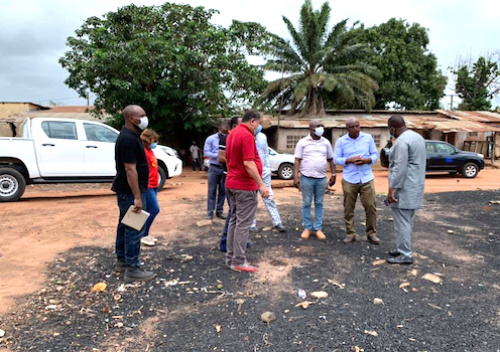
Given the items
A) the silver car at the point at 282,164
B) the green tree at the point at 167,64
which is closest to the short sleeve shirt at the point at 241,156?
the silver car at the point at 282,164

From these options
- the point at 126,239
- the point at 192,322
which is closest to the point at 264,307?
the point at 192,322

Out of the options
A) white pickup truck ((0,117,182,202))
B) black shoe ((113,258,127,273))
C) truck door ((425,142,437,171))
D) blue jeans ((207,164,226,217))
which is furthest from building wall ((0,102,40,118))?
black shoe ((113,258,127,273))

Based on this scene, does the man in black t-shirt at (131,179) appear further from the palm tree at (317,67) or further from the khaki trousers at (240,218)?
the palm tree at (317,67)

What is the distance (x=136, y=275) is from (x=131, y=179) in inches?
40.1

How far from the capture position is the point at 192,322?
311 cm

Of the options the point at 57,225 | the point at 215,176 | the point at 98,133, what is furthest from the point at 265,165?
the point at 98,133

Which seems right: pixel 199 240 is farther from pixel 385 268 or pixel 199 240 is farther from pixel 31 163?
pixel 31 163

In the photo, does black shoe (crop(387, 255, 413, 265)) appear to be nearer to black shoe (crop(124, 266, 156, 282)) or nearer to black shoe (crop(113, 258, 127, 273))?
black shoe (crop(124, 266, 156, 282))

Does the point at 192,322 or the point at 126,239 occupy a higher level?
the point at 126,239

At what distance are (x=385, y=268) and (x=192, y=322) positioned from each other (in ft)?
7.45

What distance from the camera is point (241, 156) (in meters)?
3.99

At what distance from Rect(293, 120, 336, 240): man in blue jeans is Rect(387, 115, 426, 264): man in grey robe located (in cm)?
103

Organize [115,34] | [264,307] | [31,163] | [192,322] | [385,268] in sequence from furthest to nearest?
[115,34] → [31,163] → [385,268] → [264,307] → [192,322]

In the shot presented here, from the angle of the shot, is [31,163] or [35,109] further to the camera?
[35,109]
